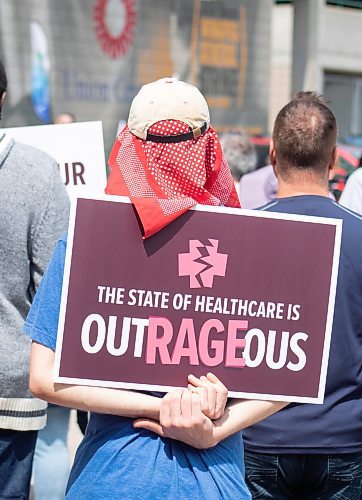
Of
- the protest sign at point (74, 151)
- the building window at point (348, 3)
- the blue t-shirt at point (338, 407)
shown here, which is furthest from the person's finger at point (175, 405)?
the building window at point (348, 3)

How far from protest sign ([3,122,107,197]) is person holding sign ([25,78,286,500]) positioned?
1607mm

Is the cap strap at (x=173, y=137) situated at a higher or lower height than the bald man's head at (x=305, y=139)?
higher

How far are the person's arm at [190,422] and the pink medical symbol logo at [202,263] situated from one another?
25 centimetres

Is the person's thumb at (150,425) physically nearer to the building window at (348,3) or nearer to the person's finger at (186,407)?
the person's finger at (186,407)

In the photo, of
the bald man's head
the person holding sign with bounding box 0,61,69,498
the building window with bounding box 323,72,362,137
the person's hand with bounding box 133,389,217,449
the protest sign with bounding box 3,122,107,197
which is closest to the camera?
the person's hand with bounding box 133,389,217,449

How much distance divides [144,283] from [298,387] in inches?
17.5

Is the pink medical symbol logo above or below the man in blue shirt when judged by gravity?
above

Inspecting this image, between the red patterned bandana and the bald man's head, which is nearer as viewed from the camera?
the red patterned bandana

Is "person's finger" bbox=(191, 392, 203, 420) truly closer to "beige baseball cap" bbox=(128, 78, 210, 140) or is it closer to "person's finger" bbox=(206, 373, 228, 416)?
"person's finger" bbox=(206, 373, 228, 416)

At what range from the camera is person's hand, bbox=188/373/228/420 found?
7.15 feet

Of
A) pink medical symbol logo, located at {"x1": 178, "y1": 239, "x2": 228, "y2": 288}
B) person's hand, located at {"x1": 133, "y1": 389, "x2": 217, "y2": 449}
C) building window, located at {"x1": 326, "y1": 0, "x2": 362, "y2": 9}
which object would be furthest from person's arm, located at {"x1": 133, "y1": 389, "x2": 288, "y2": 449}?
building window, located at {"x1": 326, "y1": 0, "x2": 362, "y2": 9}

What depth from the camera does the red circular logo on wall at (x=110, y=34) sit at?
14.8 metres

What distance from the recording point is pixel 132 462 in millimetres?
2230

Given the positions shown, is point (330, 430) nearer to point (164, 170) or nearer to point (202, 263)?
point (202, 263)
